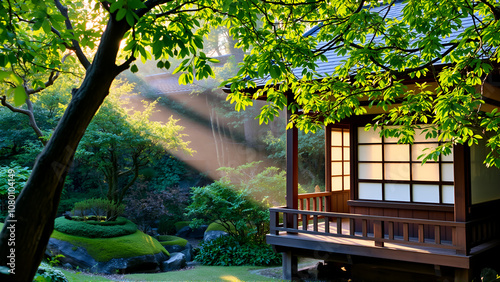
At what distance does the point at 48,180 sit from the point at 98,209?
1095 centimetres

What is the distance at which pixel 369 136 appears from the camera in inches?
326

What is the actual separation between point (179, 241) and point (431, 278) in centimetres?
871

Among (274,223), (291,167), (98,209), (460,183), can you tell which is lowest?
(98,209)

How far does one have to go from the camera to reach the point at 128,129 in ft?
43.0

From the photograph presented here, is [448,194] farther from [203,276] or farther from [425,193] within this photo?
[203,276]

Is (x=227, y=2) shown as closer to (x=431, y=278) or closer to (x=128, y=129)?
(x=431, y=278)

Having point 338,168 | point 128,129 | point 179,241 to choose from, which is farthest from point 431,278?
point 128,129

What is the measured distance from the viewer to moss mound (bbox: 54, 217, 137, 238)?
1089 centimetres

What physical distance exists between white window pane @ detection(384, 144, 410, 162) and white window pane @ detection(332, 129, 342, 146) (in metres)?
2.34

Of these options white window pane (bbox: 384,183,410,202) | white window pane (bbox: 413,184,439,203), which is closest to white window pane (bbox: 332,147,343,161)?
white window pane (bbox: 384,183,410,202)

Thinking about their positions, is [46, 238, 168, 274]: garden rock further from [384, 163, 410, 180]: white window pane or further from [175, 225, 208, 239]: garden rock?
[175, 225, 208, 239]: garden rock

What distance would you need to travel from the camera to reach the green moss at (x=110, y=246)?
10328mm

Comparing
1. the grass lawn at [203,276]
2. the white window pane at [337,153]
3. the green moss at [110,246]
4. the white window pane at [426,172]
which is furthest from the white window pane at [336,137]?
the green moss at [110,246]

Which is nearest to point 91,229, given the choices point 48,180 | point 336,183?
point 336,183
